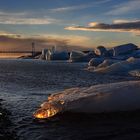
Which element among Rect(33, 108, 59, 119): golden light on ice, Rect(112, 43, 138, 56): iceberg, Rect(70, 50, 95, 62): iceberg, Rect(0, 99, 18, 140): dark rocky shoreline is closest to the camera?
Rect(0, 99, 18, 140): dark rocky shoreline

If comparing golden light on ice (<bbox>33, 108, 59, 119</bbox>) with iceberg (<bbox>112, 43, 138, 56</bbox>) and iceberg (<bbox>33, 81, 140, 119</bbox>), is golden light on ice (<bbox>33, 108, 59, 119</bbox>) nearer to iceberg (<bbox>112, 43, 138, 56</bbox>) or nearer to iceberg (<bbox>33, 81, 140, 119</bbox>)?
iceberg (<bbox>33, 81, 140, 119</bbox>)

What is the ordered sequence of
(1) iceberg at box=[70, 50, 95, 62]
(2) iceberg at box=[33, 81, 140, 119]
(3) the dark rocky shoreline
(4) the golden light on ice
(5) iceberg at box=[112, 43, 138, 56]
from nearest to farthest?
1. (3) the dark rocky shoreline
2. (2) iceberg at box=[33, 81, 140, 119]
3. (4) the golden light on ice
4. (5) iceberg at box=[112, 43, 138, 56]
5. (1) iceberg at box=[70, 50, 95, 62]

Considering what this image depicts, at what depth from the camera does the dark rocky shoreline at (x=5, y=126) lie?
13380 mm

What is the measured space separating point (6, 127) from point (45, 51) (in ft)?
Answer: 537

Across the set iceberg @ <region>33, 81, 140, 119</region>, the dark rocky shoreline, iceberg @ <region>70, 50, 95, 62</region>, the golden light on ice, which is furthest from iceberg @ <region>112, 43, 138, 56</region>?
iceberg @ <region>33, 81, 140, 119</region>

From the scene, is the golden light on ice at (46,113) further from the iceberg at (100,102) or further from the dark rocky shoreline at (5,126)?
the dark rocky shoreline at (5,126)

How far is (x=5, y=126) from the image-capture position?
1516 cm

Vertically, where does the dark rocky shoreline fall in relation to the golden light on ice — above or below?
below

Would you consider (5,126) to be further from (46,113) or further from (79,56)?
(79,56)

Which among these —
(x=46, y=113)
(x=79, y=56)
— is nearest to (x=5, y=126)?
(x=46, y=113)

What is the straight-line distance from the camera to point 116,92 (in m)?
15.8

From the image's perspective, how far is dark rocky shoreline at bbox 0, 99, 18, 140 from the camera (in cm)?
1338

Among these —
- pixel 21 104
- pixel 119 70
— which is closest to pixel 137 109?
pixel 21 104

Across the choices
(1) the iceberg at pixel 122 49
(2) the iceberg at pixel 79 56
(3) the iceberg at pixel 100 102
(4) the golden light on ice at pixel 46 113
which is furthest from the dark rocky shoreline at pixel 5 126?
(2) the iceberg at pixel 79 56
